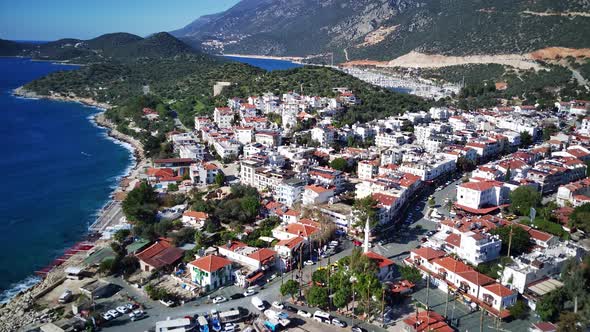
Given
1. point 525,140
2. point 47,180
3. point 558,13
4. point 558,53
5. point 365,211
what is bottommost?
point 47,180

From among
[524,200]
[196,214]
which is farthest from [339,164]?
[524,200]

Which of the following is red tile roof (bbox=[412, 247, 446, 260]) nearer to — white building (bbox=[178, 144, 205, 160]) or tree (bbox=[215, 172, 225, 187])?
tree (bbox=[215, 172, 225, 187])

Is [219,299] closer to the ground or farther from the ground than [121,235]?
closer to the ground

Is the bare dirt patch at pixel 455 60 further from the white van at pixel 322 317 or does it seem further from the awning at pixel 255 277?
the white van at pixel 322 317

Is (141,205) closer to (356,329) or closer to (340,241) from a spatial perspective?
(340,241)

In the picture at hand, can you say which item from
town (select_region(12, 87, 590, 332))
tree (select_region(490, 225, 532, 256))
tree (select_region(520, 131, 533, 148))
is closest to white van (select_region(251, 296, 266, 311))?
town (select_region(12, 87, 590, 332))

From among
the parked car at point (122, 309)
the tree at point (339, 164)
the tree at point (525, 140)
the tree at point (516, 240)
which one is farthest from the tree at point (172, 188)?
the tree at point (525, 140)
